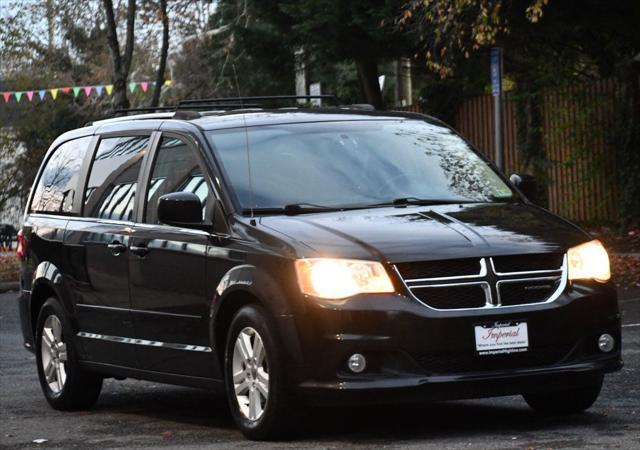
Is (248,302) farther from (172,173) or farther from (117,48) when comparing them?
(117,48)

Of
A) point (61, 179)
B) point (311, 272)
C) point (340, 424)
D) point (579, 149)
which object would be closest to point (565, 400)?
point (340, 424)

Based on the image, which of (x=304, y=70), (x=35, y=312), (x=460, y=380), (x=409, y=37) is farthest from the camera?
(x=304, y=70)

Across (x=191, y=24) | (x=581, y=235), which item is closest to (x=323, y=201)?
(x=581, y=235)

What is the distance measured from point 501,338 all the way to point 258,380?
1.24 metres

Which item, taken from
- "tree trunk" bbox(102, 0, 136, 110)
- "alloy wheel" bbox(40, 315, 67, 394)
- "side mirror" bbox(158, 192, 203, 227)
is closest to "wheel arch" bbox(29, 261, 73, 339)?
"alloy wheel" bbox(40, 315, 67, 394)

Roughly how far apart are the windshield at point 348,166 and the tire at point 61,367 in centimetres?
198

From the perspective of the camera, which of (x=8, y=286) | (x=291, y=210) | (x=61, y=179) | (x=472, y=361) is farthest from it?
(x=8, y=286)

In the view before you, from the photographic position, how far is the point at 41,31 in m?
31.3

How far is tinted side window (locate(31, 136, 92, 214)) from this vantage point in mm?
11078

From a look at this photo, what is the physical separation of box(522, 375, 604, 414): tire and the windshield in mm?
1134

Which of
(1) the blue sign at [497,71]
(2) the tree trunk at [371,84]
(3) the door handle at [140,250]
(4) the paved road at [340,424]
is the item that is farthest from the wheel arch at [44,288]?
(2) the tree trunk at [371,84]

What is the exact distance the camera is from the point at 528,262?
8336mm

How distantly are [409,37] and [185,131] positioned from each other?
14542 millimetres

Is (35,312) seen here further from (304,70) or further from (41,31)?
(41,31)
